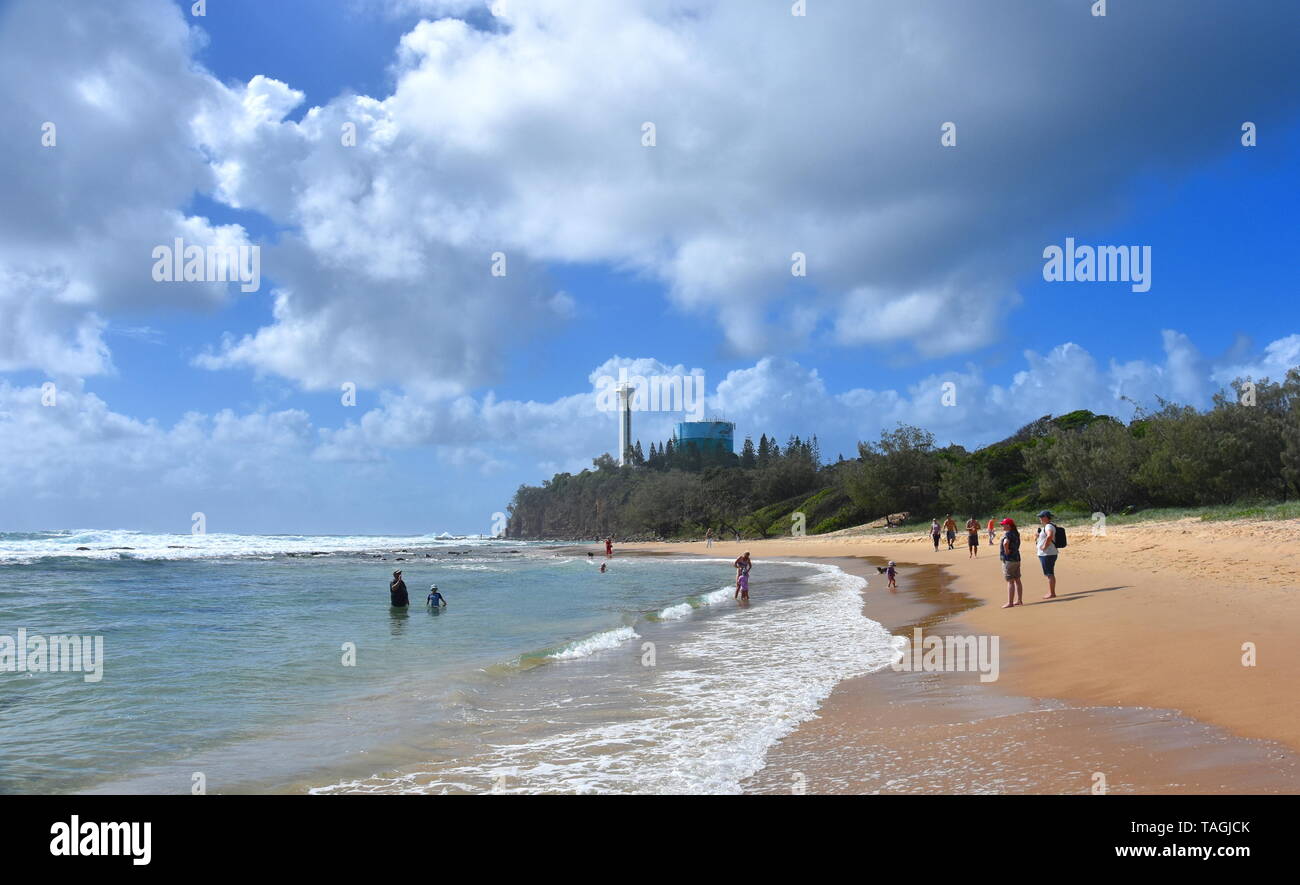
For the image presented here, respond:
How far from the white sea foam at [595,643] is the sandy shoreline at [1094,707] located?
596 cm

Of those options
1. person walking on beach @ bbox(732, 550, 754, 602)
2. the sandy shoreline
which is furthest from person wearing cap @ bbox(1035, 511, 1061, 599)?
person walking on beach @ bbox(732, 550, 754, 602)

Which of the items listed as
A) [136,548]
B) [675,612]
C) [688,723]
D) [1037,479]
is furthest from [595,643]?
[136,548]

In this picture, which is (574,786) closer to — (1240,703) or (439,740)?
(439,740)

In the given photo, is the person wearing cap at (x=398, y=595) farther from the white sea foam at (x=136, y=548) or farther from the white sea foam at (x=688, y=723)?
the white sea foam at (x=136, y=548)

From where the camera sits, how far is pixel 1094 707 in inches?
291

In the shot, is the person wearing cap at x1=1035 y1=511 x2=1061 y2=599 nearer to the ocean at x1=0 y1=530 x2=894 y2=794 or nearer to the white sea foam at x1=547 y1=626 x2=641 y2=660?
the ocean at x1=0 y1=530 x2=894 y2=794

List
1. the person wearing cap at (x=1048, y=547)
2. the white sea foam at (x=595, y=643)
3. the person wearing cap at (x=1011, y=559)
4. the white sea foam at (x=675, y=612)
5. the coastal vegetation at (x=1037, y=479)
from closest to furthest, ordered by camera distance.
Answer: the white sea foam at (x=595, y=643)
the person wearing cap at (x=1011, y=559)
the person wearing cap at (x=1048, y=547)
the white sea foam at (x=675, y=612)
the coastal vegetation at (x=1037, y=479)

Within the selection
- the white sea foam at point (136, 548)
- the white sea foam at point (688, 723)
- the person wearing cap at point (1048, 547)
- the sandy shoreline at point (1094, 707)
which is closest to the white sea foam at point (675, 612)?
the white sea foam at point (688, 723)

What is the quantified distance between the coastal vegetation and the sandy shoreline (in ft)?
82.5

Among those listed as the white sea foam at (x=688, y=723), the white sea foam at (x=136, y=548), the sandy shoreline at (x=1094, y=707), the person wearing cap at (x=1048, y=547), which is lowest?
the white sea foam at (x=136, y=548)

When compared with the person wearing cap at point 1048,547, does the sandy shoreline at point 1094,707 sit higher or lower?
lower

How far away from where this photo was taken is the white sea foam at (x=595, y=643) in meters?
14.3

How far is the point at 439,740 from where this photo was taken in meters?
8.10
